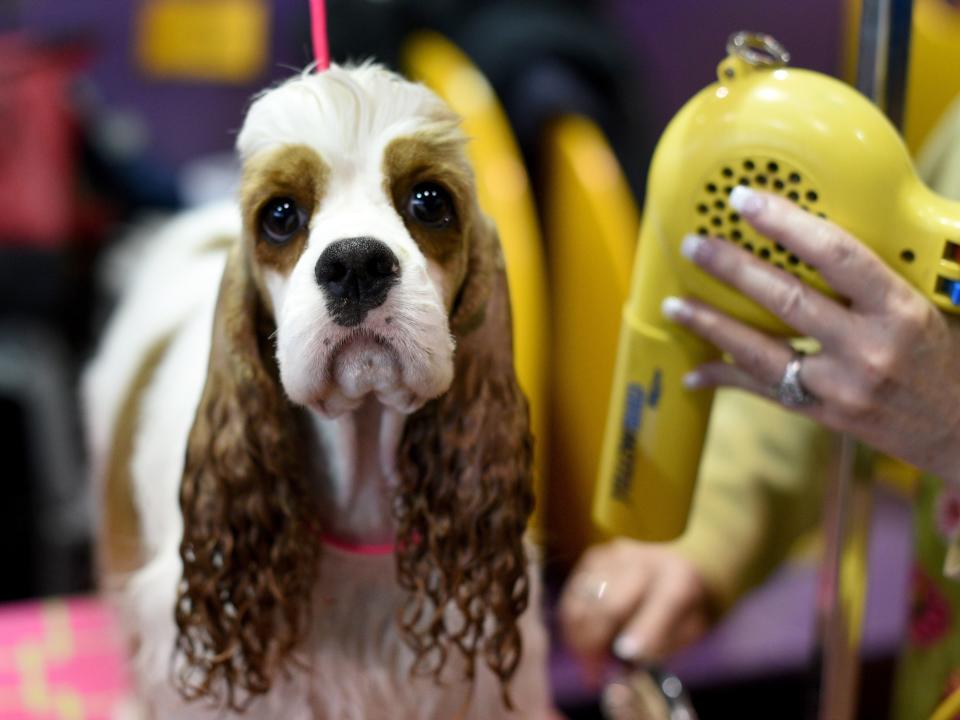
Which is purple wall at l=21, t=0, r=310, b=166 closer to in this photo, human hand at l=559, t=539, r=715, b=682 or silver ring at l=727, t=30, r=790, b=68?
silver ring at l=727, t=30, r=790, b=68

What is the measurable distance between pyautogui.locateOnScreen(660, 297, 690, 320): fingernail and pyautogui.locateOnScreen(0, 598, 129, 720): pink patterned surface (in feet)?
1.28

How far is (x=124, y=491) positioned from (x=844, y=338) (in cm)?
41

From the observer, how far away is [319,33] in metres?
0.51

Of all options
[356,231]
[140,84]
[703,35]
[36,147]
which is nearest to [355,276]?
[356,231]

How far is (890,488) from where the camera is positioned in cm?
131

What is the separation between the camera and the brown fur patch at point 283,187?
458 millimetres

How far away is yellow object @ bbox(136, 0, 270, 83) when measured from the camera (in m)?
0.70

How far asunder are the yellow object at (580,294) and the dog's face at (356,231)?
0.75ft

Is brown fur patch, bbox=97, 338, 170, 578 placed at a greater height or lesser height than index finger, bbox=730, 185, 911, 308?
lesser

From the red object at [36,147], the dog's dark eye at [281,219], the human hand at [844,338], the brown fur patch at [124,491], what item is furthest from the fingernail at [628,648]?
the red object at [36,147]

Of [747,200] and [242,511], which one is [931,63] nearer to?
[747,200]

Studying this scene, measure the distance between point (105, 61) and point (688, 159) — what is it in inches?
39.4

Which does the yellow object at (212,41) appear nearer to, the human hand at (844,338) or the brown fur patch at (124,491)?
the brown fur patch at (124,491)

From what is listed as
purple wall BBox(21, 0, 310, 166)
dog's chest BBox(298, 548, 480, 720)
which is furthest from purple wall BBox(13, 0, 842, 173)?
dog's chest BBox(298, 548, 480, 720)
